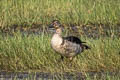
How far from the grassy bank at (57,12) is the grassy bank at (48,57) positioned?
178 inches

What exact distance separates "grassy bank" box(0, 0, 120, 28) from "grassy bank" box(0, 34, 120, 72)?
178 inches

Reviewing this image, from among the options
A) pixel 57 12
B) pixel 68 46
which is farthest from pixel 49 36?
pixel 57 12

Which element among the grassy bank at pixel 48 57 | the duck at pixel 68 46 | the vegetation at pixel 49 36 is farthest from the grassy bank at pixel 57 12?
the duck at pixel 68 46

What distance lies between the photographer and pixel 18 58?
31.7ft

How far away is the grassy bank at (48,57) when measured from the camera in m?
9.39

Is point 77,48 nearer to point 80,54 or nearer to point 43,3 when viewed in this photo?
point 80,54

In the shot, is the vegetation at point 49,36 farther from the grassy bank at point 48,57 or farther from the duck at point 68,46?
the duck at point 68,46

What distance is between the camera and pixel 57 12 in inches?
623

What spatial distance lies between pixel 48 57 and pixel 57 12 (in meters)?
6.10

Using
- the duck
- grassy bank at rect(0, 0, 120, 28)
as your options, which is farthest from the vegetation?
the duck

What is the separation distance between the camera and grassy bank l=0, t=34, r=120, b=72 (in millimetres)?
9386

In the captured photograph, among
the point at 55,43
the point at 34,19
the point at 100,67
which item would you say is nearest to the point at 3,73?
the point at 55,43

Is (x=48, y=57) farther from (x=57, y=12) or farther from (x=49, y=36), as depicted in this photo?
(x=57, y=12)

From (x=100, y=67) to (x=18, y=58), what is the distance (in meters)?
1.52
